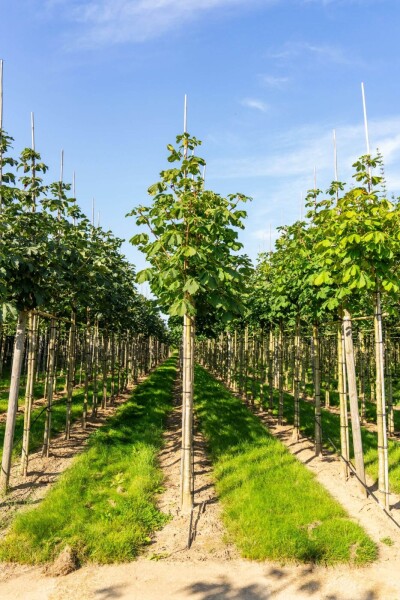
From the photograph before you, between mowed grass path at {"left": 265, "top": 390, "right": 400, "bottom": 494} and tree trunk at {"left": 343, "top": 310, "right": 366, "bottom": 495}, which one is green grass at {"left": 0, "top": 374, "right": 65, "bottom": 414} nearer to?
mowed grass path at {"left": 265, "top": 390, "right": 400, "bottom": 494}

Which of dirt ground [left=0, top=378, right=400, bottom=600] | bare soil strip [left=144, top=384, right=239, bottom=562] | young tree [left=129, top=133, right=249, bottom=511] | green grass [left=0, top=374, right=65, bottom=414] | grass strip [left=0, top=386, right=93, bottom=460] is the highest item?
young tree [left=129, top=133, right=249, bottom=511]

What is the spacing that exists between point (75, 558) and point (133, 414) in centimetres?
887

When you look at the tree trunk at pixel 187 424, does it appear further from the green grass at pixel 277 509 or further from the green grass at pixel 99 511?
the green grass at pixel 277 509

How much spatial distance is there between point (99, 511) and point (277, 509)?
3109mm

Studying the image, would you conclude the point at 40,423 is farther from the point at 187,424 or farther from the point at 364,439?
the point at 364,439

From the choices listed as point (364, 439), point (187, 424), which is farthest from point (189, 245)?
point (364, 439)

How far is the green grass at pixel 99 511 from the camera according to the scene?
6246 mm

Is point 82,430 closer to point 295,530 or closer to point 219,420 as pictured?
point 219,420

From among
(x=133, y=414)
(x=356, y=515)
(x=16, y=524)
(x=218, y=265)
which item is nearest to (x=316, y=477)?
(x=356, y=515)

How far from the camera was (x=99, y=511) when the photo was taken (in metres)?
7.30

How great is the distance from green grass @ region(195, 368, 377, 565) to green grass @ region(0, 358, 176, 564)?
4.90ft

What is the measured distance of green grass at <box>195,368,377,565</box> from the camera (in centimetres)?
620

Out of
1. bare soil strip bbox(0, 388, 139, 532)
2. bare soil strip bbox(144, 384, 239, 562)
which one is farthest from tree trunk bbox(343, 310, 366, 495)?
bare soil strip bbox(0, 388, 139, 532)

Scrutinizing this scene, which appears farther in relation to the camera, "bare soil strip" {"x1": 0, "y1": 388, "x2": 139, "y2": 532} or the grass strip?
the grass strip
